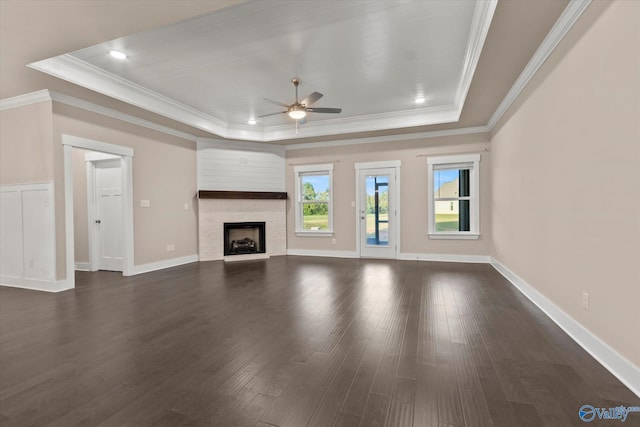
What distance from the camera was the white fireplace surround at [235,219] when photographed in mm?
6758

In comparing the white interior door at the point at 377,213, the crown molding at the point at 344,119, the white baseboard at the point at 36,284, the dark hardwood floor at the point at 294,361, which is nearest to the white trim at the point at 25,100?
the crown molding at the point at 344,119

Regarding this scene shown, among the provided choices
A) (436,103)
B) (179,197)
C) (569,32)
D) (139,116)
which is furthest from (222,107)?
(569,32)

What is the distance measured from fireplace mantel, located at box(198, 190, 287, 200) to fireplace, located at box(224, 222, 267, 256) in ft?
2.15

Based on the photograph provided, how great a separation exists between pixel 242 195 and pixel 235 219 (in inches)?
23.9

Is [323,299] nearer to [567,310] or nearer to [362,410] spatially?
[362,410]

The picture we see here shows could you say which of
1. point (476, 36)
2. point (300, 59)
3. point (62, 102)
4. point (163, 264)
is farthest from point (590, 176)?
point (163, 264)

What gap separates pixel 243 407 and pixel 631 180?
2772 mm

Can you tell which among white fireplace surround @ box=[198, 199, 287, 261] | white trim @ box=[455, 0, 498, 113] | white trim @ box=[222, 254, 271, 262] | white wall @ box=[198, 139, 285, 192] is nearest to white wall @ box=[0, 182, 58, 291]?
white fireplace surround @ box=[198, 199, 287, 261]

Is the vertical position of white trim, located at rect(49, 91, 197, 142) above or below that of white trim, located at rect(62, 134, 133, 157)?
above

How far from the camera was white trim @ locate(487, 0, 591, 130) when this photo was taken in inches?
94.6

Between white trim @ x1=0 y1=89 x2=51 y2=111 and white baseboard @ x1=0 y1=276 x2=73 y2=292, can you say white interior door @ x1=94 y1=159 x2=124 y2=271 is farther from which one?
white trim @ x1=0 y1=89 x2=51 y2=111

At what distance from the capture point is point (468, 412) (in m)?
1.62

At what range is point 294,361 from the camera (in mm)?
2201

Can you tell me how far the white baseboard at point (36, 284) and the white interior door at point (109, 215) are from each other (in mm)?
1297
